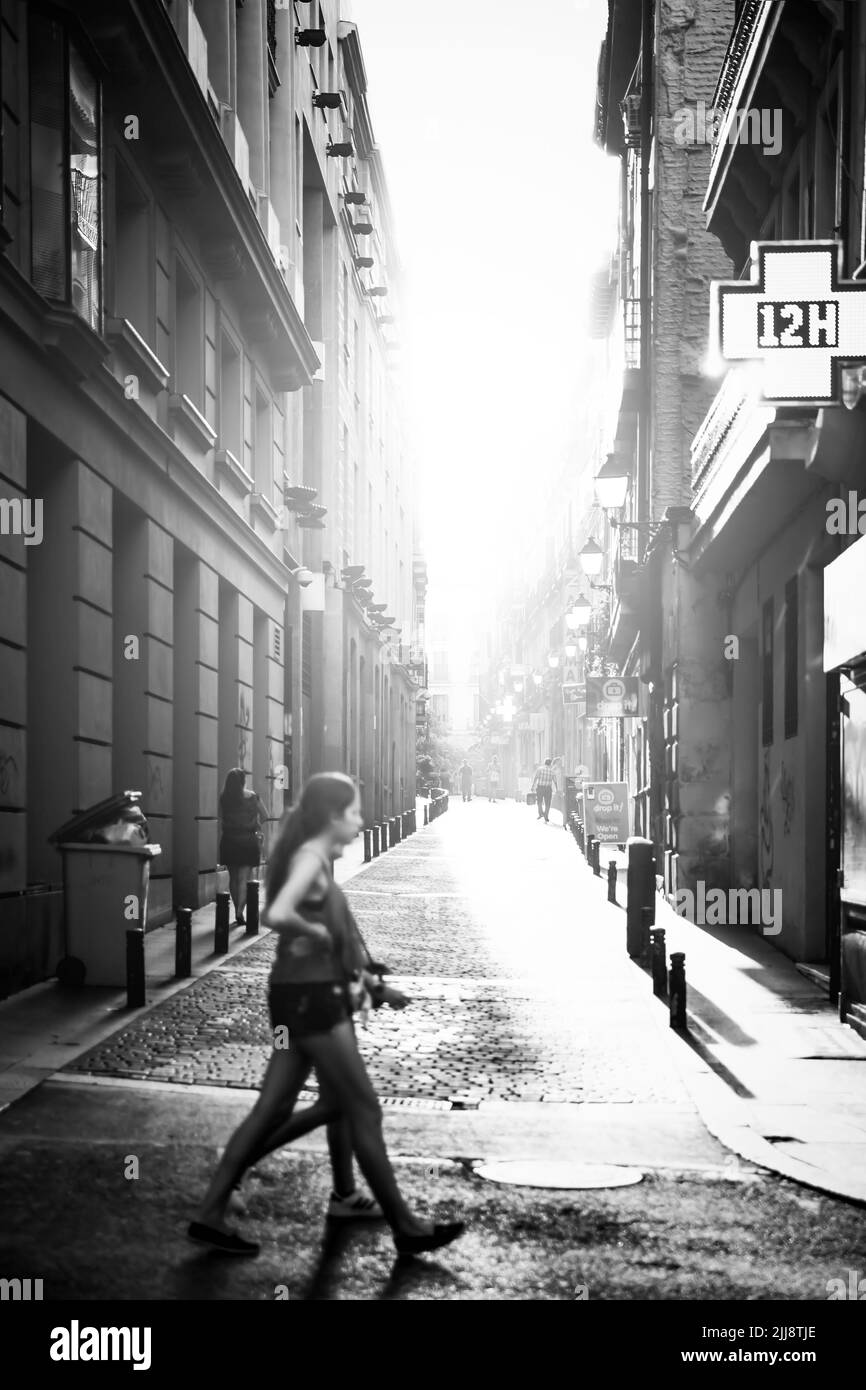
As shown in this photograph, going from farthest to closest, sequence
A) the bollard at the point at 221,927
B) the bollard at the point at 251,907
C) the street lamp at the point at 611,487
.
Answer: the street lamp at the point at 611,487, the bollard at the point at 251,907, the bollard at the point at 221,927

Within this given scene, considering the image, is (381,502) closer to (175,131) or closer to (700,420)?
Result: (700,420)

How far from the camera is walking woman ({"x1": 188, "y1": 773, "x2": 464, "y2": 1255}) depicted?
523 centimetres

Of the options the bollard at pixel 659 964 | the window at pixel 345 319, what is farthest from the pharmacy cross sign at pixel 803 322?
the window at pixel 345 319

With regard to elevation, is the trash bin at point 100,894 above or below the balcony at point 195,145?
below

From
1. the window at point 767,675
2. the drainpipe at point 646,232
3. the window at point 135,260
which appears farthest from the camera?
the drainpipe at point 646,232

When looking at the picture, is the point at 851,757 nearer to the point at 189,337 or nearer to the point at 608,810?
the point at 189,337

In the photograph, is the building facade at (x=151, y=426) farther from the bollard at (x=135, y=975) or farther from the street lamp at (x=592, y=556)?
the street lamp at (x=592, y=556)

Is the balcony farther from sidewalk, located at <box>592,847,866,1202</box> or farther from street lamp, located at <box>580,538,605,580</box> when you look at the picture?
sidewalk, located at <box>592,847,866,1202</box>

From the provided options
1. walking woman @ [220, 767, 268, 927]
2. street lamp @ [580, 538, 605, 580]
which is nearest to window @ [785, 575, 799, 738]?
walking woman @ [220, 767, 268, 927]

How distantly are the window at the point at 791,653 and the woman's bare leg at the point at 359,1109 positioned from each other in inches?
405

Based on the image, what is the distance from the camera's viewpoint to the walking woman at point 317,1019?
206 inches

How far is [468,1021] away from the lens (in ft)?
36.0

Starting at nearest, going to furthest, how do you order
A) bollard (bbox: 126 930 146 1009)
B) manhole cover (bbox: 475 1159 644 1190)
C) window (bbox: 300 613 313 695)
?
1. manhole cover (bbox: 475 1159 644 1190)
2. bollard (bbox: 126 930 146 1009)
3. window (bbox: 300 613 313 695)

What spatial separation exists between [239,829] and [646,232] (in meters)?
13.0
